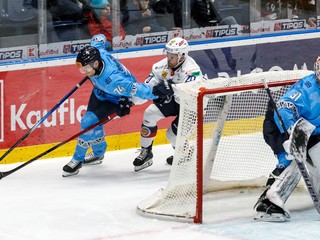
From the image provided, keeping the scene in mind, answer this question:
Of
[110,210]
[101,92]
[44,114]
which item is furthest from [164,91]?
[110,210]

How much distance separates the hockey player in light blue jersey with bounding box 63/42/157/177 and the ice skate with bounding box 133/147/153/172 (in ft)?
0.93

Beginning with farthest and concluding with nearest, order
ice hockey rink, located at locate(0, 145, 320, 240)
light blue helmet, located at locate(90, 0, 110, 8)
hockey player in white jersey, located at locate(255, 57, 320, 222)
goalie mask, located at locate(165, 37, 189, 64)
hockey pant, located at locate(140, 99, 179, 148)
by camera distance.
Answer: light blue helmet, located at locate(90, 0, 110, 8), hockey pant, located at locate(140, 99, 179, 148), goalie mask, located at locate(165, 37, 189, 64), hockey player in white jersey, located at locate(255, 57, 320, 222), ice hockey rink, located at locate(0, 145, 320, 240)

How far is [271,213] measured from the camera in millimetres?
6578

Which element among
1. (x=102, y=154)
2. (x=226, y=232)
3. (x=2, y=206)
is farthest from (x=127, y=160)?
(x=226, y=232)

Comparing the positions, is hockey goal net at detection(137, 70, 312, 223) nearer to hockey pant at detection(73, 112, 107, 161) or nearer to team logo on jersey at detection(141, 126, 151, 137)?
team logo on jersey at detection(141, 126, 151, 137)

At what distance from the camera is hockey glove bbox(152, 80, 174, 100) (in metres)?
7.85

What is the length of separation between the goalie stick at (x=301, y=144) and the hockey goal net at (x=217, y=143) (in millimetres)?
382

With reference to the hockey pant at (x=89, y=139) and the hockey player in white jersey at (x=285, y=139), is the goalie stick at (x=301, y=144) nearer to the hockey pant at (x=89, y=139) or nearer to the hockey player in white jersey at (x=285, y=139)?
the hockey player in white jersey at (x=285, y=139)

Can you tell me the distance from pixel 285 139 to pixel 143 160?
1783 mm

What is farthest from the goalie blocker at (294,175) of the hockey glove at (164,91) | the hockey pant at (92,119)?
the hockey pant at (92,119)

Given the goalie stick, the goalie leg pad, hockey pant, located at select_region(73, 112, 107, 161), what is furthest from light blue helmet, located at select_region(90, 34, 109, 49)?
the goalie leg pad

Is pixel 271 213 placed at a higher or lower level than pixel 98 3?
lower

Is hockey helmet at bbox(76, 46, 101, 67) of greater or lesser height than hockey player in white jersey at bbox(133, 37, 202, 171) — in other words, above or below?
above

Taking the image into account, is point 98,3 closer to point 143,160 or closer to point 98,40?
point 98,40
